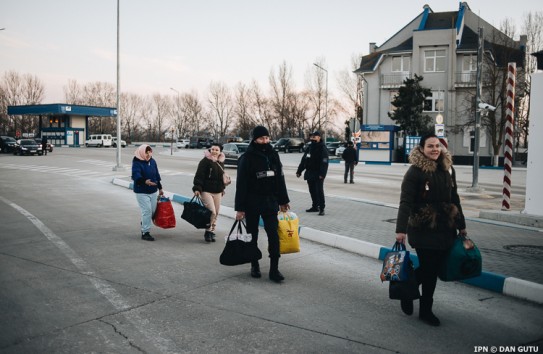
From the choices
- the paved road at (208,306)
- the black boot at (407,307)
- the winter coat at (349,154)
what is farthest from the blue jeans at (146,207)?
the winter coat at (349,154)

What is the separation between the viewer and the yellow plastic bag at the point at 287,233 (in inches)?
232

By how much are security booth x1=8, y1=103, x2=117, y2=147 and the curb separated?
64020mm

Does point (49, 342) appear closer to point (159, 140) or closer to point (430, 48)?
point (430, 48)

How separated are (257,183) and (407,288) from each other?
2.16 metres

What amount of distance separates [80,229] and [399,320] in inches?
262

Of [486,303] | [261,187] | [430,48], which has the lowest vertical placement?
[486,303]

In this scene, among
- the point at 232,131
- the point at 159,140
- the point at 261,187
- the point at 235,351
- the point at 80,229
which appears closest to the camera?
the point at 235,351

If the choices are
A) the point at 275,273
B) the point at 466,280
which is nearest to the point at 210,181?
the point at 275,273

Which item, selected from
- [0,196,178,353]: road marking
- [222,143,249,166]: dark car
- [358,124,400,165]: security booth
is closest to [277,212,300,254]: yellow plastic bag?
[0,196,178,353]: road marking

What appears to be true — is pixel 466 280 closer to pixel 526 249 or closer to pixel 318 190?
pixel 526 249

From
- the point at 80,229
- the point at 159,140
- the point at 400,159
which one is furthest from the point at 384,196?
the point at 159,140

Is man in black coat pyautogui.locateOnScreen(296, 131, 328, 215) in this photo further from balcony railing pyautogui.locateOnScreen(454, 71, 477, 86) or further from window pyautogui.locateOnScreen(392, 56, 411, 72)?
window pyautogui.locateOnScreen(392, 56, 411, 72)

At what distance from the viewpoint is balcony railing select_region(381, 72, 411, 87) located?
4458cm

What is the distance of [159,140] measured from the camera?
102875 millimetres
